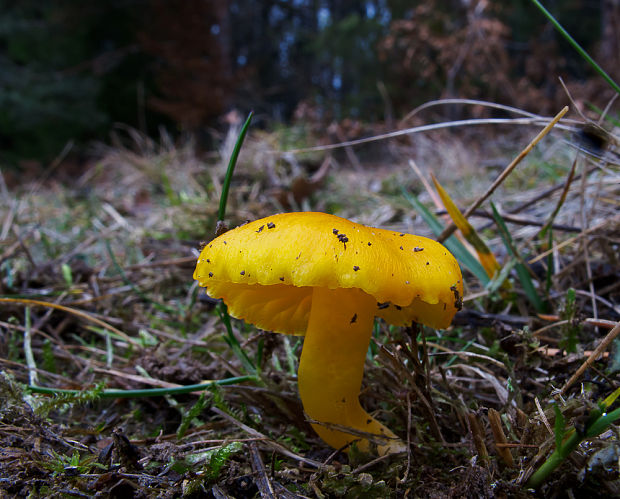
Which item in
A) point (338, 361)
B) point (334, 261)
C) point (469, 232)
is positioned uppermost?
point (334, 261)

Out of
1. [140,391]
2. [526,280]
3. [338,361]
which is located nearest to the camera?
[338,361]

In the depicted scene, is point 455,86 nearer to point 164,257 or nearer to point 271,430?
point 164,257

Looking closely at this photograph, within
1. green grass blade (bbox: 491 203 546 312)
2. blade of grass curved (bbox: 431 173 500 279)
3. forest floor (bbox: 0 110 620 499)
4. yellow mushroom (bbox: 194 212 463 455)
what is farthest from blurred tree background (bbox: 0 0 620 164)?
yellow mushroom (bbox: 194 212 463 455)

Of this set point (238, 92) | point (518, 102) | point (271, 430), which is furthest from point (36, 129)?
point (271, 430)

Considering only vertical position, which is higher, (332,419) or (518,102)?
(518,102)

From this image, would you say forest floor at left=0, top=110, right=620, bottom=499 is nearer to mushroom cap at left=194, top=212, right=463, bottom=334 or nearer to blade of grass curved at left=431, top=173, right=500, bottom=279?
blade of grass curved at left=431, top=173, right=500, bottom=279

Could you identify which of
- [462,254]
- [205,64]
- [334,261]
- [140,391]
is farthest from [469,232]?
[205,64]

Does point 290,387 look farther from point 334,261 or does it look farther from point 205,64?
point 205,64

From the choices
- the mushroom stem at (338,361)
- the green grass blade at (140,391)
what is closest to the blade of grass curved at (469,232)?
the mushroom stem at (338,361)
